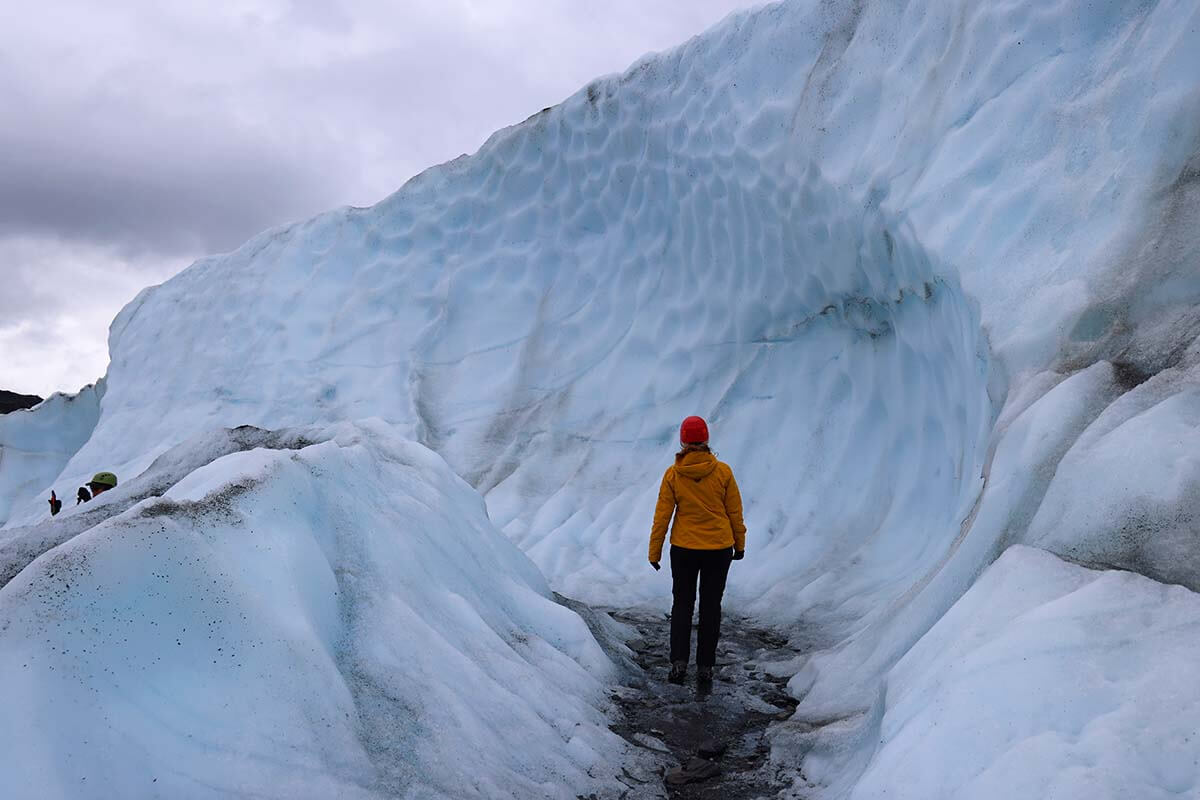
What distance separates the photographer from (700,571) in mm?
4773

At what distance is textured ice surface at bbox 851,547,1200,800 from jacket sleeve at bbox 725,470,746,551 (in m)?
1.54

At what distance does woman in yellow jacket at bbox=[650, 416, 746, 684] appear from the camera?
4.47 metres

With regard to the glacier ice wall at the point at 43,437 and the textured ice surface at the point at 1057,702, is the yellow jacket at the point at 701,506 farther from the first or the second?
the glacier ice wall at the point at 43,437

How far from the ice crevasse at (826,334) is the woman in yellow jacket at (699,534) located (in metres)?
0.50

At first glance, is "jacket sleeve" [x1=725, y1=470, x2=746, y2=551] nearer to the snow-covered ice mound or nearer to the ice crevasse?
the ice crevasse

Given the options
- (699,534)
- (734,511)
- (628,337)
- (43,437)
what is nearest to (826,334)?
(628,337)

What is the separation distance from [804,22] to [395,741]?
20.4 feet

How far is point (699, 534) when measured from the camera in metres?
4.50

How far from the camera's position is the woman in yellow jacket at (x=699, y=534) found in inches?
176

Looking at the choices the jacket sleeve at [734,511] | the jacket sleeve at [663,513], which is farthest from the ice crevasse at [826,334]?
the jacket sleeve at [663,513]

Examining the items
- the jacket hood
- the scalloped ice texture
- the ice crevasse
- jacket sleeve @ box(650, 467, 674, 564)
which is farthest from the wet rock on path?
the jacket hood

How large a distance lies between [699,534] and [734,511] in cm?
19

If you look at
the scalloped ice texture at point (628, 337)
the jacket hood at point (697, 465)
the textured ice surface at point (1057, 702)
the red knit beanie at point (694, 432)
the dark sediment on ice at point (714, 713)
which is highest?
the scalloped ice texture at point (628, 337)

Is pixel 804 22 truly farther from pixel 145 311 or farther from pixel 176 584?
pixel 145 311
